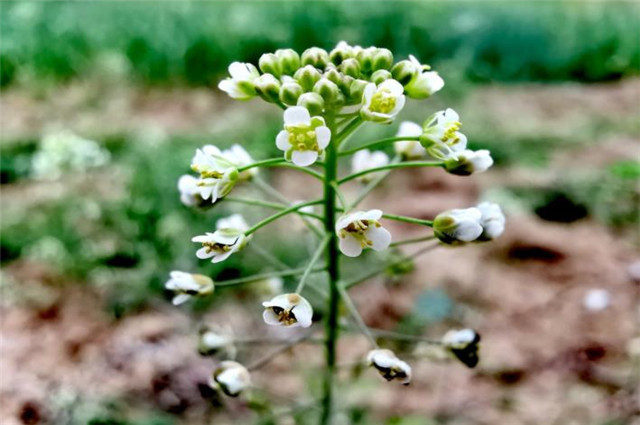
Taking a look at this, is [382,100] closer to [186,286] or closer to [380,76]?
[380,76]

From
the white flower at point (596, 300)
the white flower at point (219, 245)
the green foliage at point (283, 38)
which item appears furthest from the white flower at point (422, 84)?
the green foliage at point (283, 38)

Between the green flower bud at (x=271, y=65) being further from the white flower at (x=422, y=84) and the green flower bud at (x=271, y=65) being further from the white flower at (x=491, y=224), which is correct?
the white flower at (x=491, y=224)

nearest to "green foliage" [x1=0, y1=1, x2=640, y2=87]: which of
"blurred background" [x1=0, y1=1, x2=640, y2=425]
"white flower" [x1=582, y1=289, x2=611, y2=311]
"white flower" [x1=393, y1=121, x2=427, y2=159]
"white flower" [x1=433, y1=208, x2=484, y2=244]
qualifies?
"blurred background" [x1=0, y1=1, x2=640, y2=425]

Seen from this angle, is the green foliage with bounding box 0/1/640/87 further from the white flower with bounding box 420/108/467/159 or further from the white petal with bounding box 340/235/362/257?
the white petal with bounding box 340/235/362/257

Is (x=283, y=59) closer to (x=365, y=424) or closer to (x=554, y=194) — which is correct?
(x=365, y=424)

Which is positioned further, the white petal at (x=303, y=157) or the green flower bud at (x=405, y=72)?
the green flower bud at (x=405, y=72)

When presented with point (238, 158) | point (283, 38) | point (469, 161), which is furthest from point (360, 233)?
point (283, 38)
